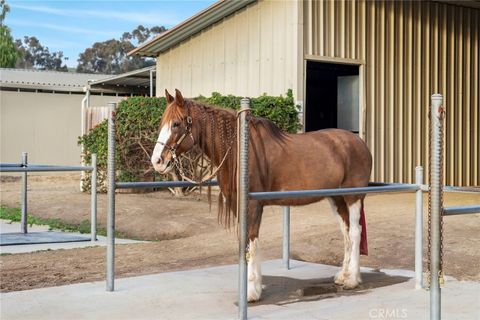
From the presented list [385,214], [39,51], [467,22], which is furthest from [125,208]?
[39,51]

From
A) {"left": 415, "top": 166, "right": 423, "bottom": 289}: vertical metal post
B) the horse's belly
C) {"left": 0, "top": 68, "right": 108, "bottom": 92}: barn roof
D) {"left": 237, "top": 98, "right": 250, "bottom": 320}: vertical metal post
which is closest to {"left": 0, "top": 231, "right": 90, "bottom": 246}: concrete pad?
the horse's belly

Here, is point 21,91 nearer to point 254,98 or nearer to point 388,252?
point 254,98

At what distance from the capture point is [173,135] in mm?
5922

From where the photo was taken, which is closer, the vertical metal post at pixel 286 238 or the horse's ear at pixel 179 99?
the horse's ear at pixel 179 99

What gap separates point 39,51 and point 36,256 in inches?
2511

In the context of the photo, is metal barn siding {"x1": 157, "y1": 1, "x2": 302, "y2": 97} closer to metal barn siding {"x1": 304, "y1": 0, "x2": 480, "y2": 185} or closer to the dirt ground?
metal barn siding {"x1": 304, "y1": 0, "x2": 480, "y2": 185}

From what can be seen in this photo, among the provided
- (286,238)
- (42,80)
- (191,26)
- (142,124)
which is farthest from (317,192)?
(42,80)

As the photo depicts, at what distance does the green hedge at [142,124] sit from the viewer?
15.3 m

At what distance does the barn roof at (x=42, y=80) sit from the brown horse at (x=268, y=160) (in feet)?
67.8

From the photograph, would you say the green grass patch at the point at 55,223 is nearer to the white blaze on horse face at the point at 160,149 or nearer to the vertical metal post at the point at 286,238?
the vertical metal post at the point at 286,238

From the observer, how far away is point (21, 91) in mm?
26094

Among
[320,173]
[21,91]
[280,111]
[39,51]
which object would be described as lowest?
[320,173]

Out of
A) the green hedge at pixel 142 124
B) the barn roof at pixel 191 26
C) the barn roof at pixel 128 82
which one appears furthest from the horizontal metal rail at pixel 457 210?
the barn roof at pixel 128 82

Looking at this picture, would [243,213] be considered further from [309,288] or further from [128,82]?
[128,82]
